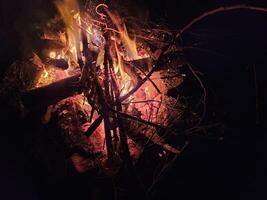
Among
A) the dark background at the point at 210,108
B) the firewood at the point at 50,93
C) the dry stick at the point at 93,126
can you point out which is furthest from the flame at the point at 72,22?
the dry stick at the point at 93,126

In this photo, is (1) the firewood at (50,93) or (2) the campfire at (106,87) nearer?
(2) the campfire at (106,87)

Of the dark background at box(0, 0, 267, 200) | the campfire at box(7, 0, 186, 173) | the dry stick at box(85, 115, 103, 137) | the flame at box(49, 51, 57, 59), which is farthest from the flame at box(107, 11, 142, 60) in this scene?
the dry stick at box(85, 115, 103, 137)

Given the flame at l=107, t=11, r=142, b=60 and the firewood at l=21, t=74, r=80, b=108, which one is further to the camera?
the flame at l=107, t=11, r=142, b=60

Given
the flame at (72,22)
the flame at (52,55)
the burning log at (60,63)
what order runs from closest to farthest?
the burning log at (60,63)
the flame at (72,22)
the flame at (52,55)

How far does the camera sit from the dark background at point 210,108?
372 centimetres

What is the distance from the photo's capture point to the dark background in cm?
372

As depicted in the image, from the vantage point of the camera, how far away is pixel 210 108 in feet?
13.8

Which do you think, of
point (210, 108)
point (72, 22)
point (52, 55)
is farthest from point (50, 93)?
point (210, 108)

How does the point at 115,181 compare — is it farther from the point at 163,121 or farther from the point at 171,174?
the point at 163,121

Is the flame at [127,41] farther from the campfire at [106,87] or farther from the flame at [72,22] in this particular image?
the flame at [72,22]

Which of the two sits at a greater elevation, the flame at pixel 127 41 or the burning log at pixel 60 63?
the flame at pixel 127 41

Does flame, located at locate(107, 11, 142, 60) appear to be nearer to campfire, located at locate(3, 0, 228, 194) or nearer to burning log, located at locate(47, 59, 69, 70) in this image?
campfire, located at locate(3, 0, 228, 194)

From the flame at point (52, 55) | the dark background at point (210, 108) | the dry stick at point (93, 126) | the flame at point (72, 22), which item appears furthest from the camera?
the flame at point (52, 55)

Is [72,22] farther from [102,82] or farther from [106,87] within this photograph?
[106,87]
